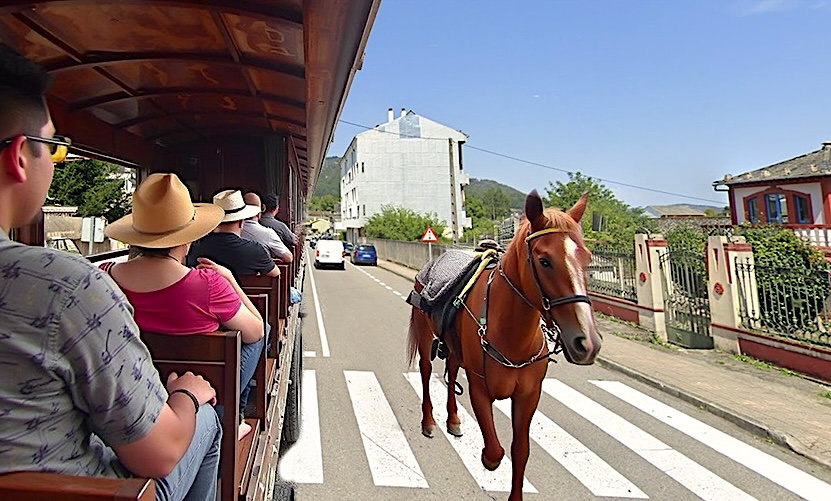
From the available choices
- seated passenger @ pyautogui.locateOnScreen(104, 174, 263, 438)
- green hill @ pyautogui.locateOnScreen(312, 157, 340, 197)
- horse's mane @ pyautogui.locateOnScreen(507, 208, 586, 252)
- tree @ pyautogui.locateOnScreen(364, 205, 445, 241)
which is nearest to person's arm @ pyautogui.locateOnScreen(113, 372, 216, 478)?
seated passenger @ pyautogui.locateOnScreen(104, 174, 263, 438)

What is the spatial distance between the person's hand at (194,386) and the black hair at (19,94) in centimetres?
70

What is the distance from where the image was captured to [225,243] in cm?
278

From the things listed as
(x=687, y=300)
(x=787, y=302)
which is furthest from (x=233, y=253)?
Answer: (x=687, y=300)

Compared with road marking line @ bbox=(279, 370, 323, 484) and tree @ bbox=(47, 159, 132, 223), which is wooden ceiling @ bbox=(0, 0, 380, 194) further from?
road marking line @ bbox=(279, 370, 323, 484)

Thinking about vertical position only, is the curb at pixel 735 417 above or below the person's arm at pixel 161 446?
below

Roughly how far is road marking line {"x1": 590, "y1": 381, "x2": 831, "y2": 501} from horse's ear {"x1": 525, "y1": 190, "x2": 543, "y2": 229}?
3.18m

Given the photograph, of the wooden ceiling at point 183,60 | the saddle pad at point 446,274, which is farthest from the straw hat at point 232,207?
the saddle pad at point 446,274

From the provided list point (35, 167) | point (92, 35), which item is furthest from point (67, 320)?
point (92, 35)

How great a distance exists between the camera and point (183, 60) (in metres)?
3.12

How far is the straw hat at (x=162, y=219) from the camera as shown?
161cm

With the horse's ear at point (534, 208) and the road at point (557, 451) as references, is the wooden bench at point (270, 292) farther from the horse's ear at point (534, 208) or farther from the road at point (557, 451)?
the horse's ear at point (534, 208)

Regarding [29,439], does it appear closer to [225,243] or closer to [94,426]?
[94,426]

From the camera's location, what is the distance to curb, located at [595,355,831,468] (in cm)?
416

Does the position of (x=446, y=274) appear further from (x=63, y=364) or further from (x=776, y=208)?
(x=776, y=208)
